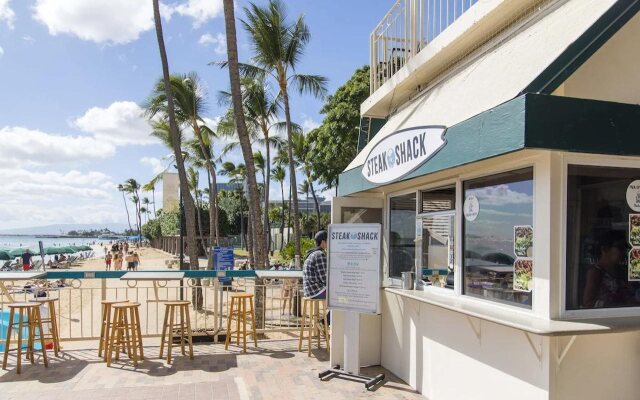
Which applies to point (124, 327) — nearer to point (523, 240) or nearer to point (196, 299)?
point (196, 299)

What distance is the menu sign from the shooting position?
222 inches

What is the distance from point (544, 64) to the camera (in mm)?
3402

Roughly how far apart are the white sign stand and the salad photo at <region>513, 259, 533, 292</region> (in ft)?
6.17

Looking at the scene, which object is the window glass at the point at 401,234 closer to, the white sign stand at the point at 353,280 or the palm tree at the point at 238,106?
the white sign stand at the point at 353,280

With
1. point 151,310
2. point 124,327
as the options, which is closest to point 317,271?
point 124,327

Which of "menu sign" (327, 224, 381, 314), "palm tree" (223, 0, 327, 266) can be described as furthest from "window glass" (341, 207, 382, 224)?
"palm tree" (223, 0, 327, 266)

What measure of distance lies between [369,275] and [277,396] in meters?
1.71

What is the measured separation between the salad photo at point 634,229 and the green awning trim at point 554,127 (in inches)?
24.5

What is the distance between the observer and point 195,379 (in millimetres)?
5922

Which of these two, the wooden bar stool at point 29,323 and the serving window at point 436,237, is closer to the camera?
the serving window at point 436,237

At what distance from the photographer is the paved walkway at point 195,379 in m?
5.39

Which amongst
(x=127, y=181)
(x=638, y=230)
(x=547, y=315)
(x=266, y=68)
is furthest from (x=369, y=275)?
(x=127, y=181)

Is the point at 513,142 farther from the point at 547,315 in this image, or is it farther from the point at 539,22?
the point at 539,22

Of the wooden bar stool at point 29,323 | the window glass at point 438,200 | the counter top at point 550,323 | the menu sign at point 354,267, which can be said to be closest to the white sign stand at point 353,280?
the menu sign at point 354,267
